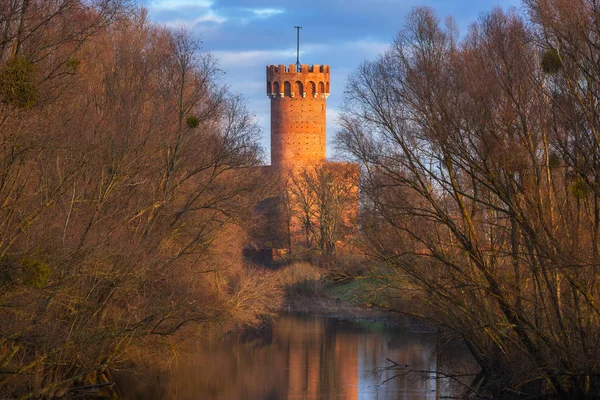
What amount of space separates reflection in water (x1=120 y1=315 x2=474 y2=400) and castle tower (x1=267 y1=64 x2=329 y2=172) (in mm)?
28342

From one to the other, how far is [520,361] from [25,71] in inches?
353

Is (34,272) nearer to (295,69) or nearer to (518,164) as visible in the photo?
(518,164)

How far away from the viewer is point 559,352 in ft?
42.6

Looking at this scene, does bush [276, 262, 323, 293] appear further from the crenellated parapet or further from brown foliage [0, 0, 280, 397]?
the crenellated parapet

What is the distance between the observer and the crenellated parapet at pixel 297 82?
191 ft

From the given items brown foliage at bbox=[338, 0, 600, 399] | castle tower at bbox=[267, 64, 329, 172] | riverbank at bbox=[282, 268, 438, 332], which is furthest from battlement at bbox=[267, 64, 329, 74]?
brown foliage at bbox=[338, 0, 600, 399]

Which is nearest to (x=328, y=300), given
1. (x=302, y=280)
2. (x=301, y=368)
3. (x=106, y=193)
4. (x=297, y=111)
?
(x=302, y=280)

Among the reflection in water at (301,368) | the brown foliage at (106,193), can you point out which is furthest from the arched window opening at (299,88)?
the brown foliage at (106,193)

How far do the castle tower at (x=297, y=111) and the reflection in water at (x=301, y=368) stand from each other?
28.3 meters

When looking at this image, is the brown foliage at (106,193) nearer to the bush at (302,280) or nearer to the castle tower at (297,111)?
the bush at (302,280)

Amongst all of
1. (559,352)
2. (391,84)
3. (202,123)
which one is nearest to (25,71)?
(391,84)

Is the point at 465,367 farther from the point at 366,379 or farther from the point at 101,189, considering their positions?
the point at 101,189

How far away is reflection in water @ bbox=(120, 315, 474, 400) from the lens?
701 inches

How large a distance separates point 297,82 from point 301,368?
128ft
